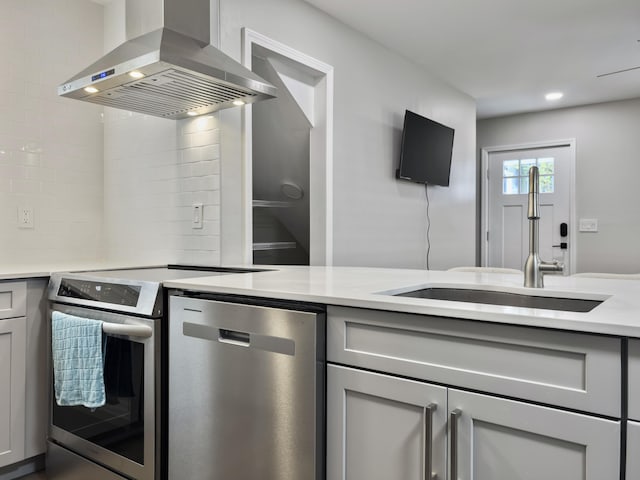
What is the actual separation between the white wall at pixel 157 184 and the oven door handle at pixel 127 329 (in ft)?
2.39

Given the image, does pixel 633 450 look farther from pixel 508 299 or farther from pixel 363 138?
pixel 363 138

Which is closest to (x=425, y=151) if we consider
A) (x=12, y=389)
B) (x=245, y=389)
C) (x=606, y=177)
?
(x=606, y=177)

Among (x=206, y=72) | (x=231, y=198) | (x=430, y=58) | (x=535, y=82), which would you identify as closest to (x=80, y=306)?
(x=231, y=198)

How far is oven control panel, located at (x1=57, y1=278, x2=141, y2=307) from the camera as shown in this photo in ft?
5.93

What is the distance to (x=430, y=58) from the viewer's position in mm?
3979

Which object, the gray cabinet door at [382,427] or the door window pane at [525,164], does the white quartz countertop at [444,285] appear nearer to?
the gray cabinet door at [382,427]

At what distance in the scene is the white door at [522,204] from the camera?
5.50m

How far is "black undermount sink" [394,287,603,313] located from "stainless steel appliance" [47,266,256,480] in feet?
3.01

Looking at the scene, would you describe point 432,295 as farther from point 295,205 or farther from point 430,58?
point 430,58

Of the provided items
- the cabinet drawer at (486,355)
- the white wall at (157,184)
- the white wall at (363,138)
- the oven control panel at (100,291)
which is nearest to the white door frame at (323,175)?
the white wall at (363,138)

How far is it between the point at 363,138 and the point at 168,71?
188cm

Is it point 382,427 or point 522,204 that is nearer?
point 382,427

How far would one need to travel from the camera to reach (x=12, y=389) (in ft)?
6.90

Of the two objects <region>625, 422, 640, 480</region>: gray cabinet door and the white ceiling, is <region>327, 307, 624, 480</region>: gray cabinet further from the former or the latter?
the white ceiling
